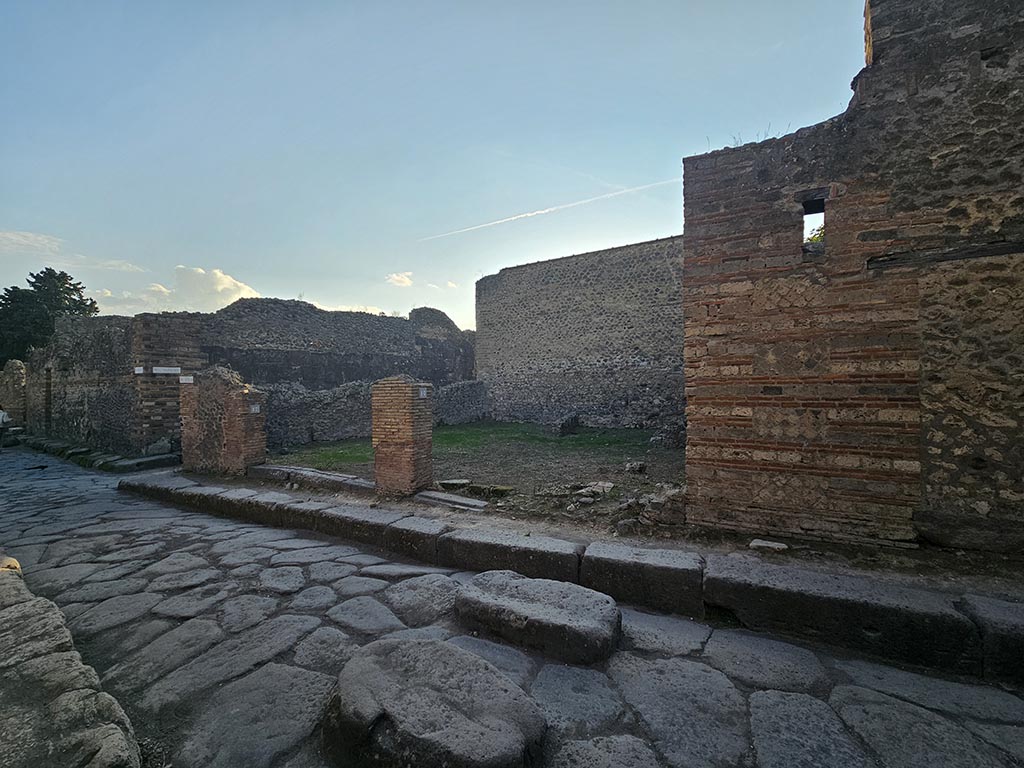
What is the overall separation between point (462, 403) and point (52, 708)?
54.7 feet

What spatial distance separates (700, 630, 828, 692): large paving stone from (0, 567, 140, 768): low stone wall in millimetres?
2563

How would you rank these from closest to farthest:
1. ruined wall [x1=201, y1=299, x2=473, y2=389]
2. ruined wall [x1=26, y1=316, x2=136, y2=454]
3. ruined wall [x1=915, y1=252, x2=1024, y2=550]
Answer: ruined wall [x1=915, y1=252, x2=1024, y2=550] < ruined wall [x1=26, y1=316, x2=136, y2=454] < ruined wall [x1=201, y1=299, x2=473, y2=389]

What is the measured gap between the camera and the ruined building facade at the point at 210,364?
376 inches

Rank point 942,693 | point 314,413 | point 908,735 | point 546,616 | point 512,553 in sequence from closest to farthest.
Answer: point 908,735 → point 942,693 → point 546,616 → point 512,553 → point 314,413

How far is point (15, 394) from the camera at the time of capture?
1647cm

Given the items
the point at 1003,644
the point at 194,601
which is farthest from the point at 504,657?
the point at 1003,644

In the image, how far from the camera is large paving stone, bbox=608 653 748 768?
172 cm

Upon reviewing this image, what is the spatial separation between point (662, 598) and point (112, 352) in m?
12.7

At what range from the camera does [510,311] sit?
18750 millimetres

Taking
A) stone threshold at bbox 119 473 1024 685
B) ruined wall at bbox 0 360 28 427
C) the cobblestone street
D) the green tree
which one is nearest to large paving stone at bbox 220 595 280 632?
the cobblestone street

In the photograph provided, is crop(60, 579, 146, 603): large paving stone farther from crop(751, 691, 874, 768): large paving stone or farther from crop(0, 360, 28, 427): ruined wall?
crop(0, 360, 28, 427): ruined wall

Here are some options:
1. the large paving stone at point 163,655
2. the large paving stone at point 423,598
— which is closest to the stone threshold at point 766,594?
the large paving stone at point 423,598

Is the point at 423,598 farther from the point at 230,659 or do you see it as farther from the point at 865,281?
the point at 865,281

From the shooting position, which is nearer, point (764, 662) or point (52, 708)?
point (52, 708)
